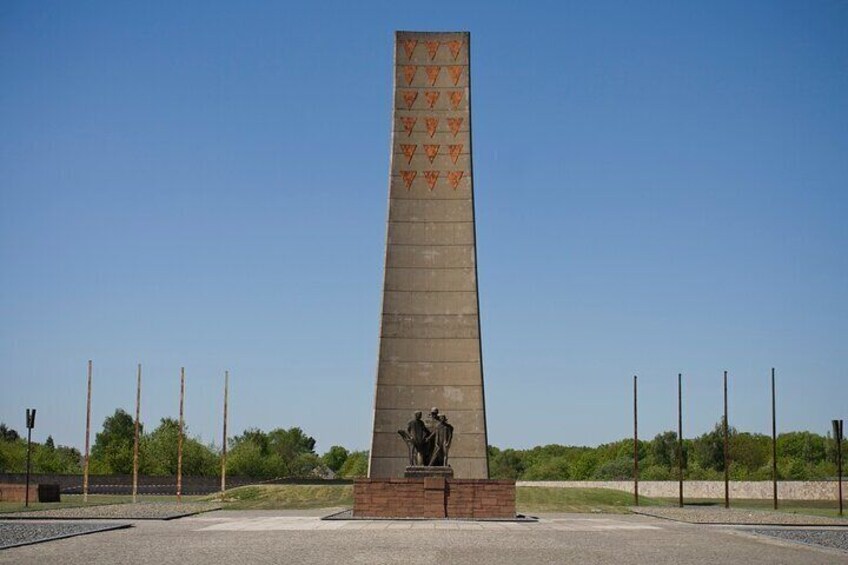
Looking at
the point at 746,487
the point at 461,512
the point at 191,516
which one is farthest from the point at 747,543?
the point at 746,487

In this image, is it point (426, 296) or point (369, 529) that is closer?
point (369, 529)

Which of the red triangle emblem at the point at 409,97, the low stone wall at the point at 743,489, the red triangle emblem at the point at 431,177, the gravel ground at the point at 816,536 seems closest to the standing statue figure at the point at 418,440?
the gravel ground at the point at 816,536

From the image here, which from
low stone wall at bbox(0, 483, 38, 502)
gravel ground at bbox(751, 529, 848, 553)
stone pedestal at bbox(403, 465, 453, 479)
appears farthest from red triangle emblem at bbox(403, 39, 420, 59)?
gravel ground at bbox(751, 529, 848, 553)

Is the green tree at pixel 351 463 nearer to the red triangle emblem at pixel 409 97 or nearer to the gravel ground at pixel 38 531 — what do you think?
the red triangle emblem at pixel 409 97

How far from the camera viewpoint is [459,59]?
156ft

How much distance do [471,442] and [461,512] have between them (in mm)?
11003

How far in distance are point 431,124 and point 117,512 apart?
19.8 m

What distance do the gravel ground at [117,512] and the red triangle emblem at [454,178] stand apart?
15294 millimetres

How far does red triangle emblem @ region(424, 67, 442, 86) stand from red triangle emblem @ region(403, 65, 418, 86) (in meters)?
0.52

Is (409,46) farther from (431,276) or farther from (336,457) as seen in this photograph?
(336,457)

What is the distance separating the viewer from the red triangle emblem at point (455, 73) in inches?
1854

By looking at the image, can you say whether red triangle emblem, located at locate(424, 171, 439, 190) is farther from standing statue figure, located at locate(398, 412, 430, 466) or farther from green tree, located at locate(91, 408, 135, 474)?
green tree, located at locate(91, 408, 135, 474)

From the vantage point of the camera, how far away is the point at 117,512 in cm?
3575

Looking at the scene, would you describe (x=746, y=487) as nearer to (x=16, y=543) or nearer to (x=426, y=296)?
(x=426, y=296)
